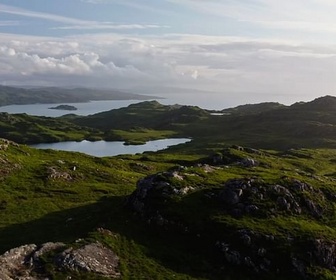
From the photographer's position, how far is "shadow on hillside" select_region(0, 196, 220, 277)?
46.2 metres

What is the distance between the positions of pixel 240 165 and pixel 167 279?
51974mm

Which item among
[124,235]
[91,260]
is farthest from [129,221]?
[91,260]

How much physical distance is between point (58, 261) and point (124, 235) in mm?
9685

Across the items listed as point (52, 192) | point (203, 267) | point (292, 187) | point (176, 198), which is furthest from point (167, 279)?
point (52, 192)

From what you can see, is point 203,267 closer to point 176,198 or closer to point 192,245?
point 192,245

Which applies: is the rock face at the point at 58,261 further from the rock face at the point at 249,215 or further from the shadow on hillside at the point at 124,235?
the rock face at the point at 249,215

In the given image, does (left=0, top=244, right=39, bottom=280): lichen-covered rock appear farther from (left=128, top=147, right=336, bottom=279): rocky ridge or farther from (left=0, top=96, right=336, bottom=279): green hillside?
(left=128, top=147, right=336, bottom=279): rocky ridge

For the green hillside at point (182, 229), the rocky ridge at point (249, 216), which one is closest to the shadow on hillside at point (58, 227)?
the green hillside at point (182, 229)

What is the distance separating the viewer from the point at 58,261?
41.2 meters

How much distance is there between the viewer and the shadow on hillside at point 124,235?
46188mm

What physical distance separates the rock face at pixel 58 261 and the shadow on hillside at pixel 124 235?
3736mm

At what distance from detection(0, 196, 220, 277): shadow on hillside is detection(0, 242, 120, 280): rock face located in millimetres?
3736

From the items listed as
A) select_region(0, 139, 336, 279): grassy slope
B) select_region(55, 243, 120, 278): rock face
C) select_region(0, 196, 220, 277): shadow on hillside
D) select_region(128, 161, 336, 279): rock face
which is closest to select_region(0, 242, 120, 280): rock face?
select_region(55, 243, 120, 278): rock face

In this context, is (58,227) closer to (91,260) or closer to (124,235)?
(124,235)
